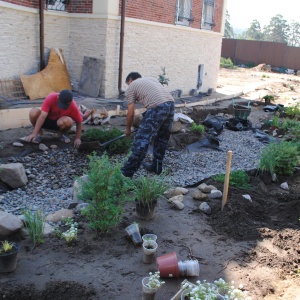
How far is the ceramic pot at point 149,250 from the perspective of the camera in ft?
11.6

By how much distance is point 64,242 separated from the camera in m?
3.86

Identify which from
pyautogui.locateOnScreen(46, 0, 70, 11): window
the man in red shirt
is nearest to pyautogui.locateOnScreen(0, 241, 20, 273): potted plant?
the man in red shirt

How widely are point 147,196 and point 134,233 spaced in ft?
1.82

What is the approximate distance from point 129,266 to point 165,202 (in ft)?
5.19

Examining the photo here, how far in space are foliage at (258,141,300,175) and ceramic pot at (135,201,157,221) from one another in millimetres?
2653

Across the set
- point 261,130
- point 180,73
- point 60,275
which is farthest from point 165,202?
point 180,73

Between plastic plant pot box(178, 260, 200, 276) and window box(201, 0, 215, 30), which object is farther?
window box(201, 0, 215, 30)

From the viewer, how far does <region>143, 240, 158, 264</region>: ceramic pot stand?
3523 millimetres

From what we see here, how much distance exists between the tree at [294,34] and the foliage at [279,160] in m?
72.9

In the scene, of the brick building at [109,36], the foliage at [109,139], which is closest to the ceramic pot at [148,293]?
the foliage at [109,139]

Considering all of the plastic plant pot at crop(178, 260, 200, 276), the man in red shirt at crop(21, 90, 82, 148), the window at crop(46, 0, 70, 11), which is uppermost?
the window at crop(46, 0, 70, 11)

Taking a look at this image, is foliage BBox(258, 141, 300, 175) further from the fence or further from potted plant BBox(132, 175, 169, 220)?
the fence

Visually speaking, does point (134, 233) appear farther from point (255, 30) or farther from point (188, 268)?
point (255, 30)

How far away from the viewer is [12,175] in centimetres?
542
